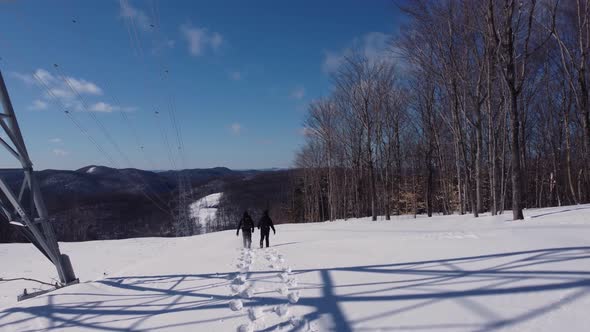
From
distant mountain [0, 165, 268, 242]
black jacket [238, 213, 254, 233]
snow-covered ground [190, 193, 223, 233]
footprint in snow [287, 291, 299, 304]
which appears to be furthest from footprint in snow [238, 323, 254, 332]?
snow-covered ground [190, 193, 223, 233]

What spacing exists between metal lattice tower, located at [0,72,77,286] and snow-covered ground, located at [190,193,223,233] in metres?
76.4

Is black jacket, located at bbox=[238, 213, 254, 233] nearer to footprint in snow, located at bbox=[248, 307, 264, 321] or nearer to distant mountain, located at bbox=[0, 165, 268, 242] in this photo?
footprint in snow, located at bbox=[248, 307, 264, 321]

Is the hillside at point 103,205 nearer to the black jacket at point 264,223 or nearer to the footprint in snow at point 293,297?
the black jacket at point 264,223

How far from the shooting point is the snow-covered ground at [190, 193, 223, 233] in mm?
89387

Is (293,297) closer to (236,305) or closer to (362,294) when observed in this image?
(236,305)

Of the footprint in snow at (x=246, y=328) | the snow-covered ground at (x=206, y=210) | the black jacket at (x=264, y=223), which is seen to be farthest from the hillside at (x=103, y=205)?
the footprint in snow at (x=246, y=328)

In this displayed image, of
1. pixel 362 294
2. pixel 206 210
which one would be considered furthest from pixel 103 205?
pixel 362 294

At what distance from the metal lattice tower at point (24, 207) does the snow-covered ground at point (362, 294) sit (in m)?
1.61

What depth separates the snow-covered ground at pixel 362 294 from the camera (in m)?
3.53

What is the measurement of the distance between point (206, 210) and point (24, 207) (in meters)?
99.3

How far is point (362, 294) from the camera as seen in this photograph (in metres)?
4.56

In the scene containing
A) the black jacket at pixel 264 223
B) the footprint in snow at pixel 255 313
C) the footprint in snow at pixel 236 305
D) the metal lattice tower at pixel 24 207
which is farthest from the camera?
the black jacket at pixel 264 223

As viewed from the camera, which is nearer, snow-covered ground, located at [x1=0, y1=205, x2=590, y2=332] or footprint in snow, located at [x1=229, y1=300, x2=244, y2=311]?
snow-covered ground, located at [x1=0, y1=205, x2=590, y2=332]

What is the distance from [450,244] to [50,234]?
9.54m
